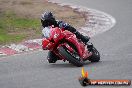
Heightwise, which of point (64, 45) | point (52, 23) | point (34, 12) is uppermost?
point (52, 23)

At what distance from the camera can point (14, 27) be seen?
1967cm

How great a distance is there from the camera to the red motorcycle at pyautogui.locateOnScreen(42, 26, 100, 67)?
12.3 m

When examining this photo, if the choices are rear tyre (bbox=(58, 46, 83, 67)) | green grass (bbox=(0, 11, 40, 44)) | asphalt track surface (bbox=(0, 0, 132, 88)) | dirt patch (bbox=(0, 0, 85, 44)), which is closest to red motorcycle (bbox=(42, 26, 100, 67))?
rear tyre (bbox=(58, 46, 83, 67))

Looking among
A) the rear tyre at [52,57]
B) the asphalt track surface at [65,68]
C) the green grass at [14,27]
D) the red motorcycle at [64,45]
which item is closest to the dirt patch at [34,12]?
the green grass at [14,27]

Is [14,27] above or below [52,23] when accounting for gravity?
below

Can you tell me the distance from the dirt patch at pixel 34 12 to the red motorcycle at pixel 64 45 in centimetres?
503

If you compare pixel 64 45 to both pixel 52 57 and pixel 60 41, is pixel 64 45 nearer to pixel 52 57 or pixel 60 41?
pixel 60 41

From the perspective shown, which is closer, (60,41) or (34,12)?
(60,41)

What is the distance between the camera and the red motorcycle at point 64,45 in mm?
12336

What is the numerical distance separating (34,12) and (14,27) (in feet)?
11.7

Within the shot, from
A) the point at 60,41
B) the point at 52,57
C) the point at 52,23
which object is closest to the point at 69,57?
the point at 60,41

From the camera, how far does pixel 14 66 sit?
13.2m

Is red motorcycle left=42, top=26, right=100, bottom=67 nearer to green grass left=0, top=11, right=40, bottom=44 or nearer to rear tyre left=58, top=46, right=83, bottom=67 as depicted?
rear tyre left=58, top=46, right=83, bottom=67

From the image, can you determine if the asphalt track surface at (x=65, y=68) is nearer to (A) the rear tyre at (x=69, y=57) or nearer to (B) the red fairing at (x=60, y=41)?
(A) the rear tyre at (x=69, y=57)
